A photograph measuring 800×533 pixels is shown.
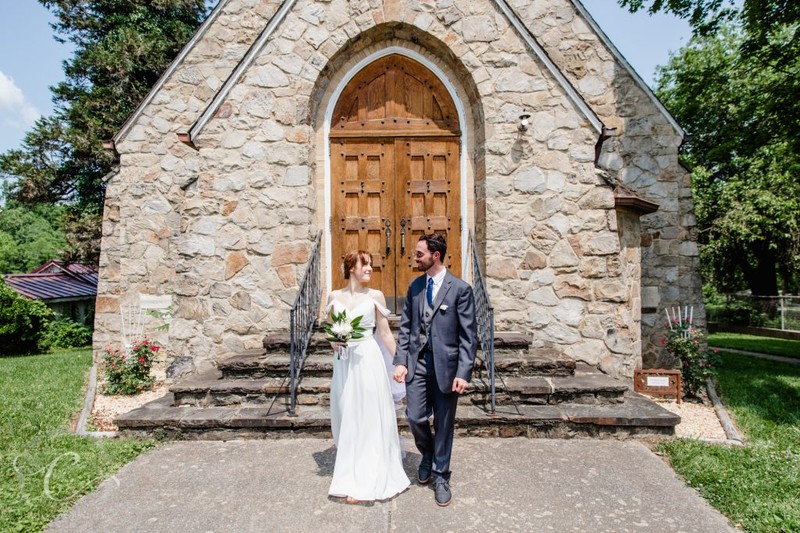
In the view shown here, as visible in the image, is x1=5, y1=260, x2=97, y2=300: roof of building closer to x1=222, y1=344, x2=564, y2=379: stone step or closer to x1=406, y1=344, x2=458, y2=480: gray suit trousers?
x1=222, y1=344, x2=564, y2=379: stone step

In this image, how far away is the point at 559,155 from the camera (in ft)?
21.5

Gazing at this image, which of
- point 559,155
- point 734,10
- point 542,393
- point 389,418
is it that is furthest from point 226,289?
point 734,10

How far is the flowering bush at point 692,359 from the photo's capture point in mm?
6504

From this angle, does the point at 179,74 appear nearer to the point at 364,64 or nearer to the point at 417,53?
the point at 364,64

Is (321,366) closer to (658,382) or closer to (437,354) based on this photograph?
(437,354)

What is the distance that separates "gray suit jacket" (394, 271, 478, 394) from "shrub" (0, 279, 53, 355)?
13.9m

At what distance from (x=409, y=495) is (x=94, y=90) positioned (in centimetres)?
1405

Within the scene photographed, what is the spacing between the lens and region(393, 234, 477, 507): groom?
3.55 metres

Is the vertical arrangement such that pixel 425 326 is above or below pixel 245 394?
above

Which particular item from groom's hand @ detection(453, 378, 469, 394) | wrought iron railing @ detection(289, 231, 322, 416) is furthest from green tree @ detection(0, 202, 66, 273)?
groom's hand @ detection(453, 378, 469, 394)

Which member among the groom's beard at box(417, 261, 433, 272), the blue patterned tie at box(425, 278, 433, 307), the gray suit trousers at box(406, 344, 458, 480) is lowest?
the gray suit trousers at box(406, 344, 458, 480)

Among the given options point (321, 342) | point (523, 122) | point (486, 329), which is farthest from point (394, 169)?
point (486, 329)

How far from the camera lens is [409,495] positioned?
142 inches

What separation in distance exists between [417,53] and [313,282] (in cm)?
381
